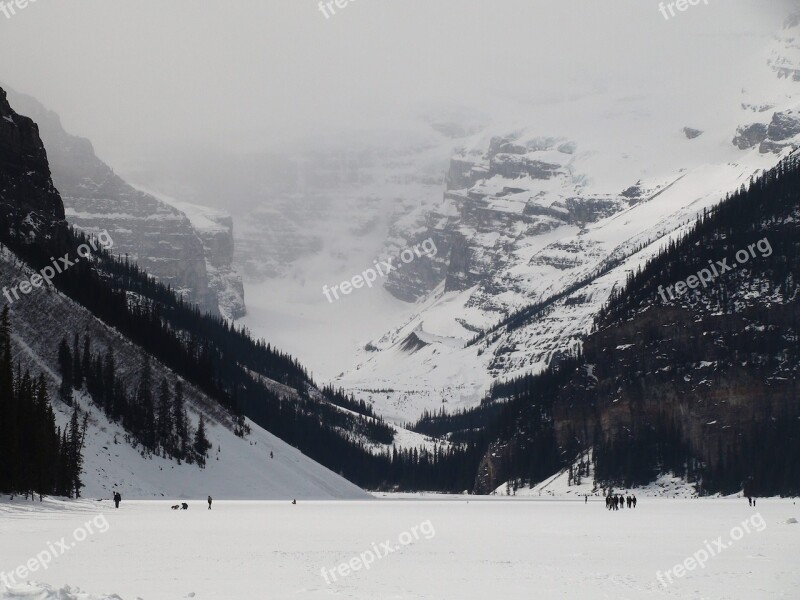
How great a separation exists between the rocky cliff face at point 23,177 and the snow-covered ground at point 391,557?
90.6 meters

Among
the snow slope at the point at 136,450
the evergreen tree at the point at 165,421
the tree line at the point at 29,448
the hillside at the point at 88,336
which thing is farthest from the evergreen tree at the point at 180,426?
the tree line at the point at 29,448

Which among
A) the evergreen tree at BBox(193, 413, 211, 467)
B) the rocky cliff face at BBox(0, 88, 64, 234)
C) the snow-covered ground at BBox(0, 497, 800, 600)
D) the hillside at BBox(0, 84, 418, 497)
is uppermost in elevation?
the rocky cliff face at BBox(0, 88, 64, 234)

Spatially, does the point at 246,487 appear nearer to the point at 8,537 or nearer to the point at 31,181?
the point at 31,181

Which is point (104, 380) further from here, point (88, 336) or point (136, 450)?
point (136, 450)

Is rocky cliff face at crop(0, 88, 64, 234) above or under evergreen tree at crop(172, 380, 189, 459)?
above

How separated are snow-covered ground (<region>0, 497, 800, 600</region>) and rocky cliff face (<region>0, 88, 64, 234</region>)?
297 ft

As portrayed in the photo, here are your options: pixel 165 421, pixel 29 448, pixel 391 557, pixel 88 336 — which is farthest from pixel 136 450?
pixel 391 557

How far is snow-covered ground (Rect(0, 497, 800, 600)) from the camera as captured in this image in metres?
50.0

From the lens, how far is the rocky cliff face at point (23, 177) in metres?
178

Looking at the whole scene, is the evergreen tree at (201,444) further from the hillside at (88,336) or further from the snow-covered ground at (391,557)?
the snow-covered ground at (391,557)

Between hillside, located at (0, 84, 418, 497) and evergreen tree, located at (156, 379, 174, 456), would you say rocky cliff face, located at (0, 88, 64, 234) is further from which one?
evergreen tree, located at (156, 379, 174, 456)

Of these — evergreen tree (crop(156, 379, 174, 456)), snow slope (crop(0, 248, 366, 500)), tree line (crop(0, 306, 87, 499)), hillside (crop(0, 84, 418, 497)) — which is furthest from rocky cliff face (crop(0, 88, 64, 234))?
tree line (crop(0, 306, 87, 499))

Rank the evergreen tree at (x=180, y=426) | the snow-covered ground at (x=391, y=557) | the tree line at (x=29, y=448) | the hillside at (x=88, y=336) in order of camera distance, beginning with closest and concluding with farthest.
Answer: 1. the snow-covered ground at (x=391, y=557)
2. the tree line at (x=29, y=448)
3. the hillside at (x=88, y=336)
4. the evergreen tree at (x=180, y=426)

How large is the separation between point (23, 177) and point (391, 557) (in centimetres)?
13655
